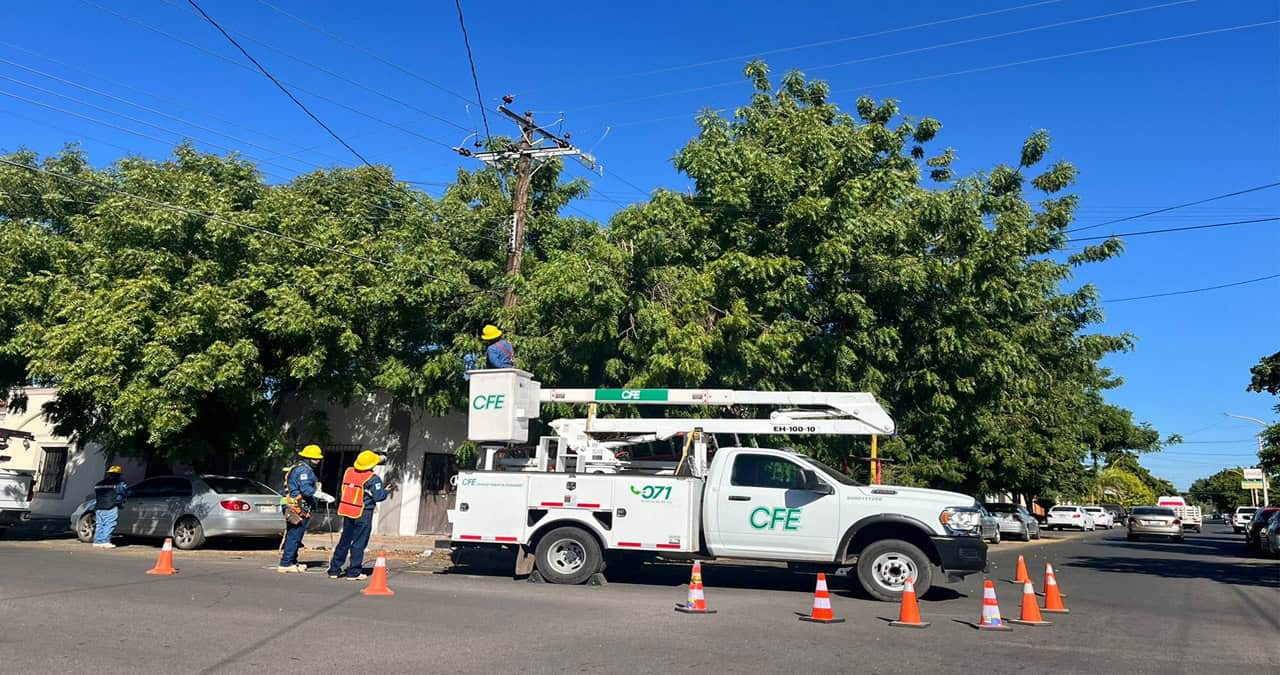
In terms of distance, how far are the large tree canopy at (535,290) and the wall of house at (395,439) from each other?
231 centimetres

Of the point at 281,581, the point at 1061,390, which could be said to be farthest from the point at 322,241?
the point at 1061,390

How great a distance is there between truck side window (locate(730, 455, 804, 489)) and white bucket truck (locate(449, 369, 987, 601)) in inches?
0.5

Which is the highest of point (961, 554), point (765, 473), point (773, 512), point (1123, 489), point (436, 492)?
point (1123, 489)

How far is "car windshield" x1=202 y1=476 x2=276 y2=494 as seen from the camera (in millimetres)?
17047

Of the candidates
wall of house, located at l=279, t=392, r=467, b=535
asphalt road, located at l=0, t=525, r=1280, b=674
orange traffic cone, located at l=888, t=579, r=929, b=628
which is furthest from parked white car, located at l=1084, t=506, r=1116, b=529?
orange traffic cone, located at l=888, t=579, r=929, b=628

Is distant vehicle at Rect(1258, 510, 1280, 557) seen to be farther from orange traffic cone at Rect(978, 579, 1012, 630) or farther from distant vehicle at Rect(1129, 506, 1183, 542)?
orange traffic cone at Rect(978, 579, 1012, 630)

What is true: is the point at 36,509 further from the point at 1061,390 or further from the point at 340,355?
the point at 1061,390

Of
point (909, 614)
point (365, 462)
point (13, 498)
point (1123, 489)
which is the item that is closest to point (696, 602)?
point (909, 614)

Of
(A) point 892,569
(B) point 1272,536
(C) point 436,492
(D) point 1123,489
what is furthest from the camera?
(D) point 1123,489

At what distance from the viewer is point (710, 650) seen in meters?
7.36

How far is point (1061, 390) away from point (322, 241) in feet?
73.6

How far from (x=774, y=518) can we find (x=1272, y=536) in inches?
781

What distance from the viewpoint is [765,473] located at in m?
11.9

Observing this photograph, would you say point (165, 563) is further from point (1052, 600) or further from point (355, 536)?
point (1052, 600)
